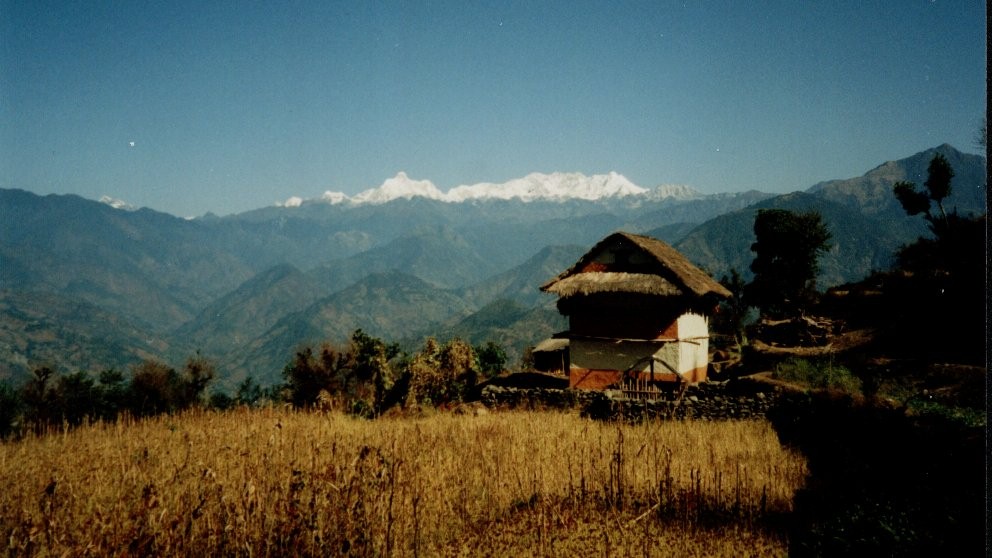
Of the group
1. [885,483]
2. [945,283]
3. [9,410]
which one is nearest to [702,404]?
[885,483]

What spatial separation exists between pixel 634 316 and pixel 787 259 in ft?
99.3

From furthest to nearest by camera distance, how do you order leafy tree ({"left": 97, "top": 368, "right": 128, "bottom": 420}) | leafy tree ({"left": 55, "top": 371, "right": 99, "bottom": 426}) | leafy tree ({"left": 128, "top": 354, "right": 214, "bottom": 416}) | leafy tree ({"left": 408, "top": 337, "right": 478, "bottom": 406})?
1. leafy tree ({"left": 97, "top": 368, "right": 128, "bottom": 420})
2. leafy tree ({"left": 55, "top": 371, "right": 99, "bottom": 426})
3. leafy tree ({"left": 128, "top": 354, "right": 214, "bottom": 416})
4. leafy tree ({"left": 408, "top": 337, "right": 478, "bottom": 406})

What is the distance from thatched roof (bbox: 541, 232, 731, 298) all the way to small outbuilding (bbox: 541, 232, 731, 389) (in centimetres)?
4

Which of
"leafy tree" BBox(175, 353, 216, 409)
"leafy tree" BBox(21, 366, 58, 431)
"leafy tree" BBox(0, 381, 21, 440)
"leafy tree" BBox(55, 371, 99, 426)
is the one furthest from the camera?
"leafy tree" BBox(0, 381, 21, 440)

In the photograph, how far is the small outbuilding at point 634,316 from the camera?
71.7 feet

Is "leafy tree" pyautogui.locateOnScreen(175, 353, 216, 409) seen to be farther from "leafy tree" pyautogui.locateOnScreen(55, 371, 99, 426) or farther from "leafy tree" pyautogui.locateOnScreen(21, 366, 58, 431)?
"leafy tree" pyautogui.locateOnScreen(55, 371, 99, 426)

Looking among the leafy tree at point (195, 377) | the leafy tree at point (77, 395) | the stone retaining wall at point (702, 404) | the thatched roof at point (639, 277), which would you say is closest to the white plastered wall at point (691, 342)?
the thatched roof at point (639, 277)

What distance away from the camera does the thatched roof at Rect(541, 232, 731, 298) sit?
21.8 m

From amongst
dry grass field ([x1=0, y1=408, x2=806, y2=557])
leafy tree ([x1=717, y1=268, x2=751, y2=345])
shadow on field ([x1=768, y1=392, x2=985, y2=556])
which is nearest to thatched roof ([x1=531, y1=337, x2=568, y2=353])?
leafy tree ([x1=717, y1=268, x2=751, y2=345])

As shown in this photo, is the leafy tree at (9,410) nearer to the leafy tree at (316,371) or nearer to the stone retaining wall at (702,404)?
the leafy tree at (316,371)

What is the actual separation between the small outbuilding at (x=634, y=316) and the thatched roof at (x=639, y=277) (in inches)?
1.6

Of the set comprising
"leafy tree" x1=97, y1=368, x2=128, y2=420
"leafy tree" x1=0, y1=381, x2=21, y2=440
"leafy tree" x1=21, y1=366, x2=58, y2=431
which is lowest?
"leafy tree" x1=0, y1=381, x2=21, y2=440

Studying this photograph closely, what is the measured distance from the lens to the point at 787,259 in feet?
148

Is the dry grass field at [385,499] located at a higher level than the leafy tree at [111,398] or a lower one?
higher
